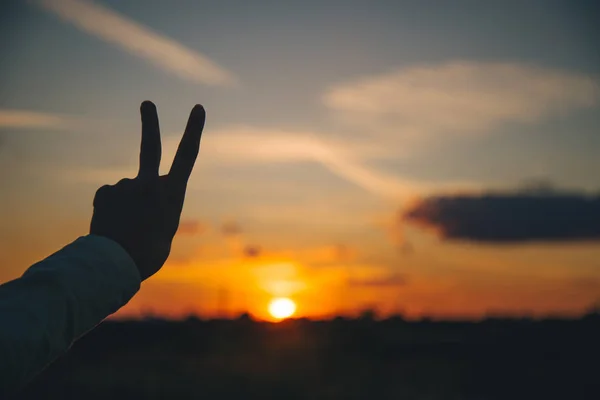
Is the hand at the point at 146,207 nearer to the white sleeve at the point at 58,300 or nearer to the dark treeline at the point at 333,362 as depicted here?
the white sleeve at the point at 58,300

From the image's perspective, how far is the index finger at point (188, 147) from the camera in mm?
1850

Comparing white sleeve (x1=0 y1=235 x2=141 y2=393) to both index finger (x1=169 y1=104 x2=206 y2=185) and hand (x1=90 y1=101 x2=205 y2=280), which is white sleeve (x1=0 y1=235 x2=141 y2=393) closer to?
hand (x1=90 y1=101 x2=205 y2=280)

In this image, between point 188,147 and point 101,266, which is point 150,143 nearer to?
point 188,147

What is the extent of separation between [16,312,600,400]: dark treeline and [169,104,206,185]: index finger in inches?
1156

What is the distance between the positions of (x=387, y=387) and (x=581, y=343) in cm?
2737

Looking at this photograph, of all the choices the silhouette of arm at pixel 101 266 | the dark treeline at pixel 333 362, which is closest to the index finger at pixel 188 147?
the silhouette of arm at pixel 101 266

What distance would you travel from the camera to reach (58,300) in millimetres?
1396

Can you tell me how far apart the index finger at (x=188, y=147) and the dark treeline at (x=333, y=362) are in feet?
96.4

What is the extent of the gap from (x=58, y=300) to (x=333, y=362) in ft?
150


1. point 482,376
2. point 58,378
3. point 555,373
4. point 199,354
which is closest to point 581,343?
point 555,373

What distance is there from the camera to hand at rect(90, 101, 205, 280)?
5.47 ft

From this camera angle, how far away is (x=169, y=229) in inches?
68.5

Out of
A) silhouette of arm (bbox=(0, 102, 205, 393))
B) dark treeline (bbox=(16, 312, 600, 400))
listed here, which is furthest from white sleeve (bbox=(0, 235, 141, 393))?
dark treeline (bbox=(16, 312, 600, 400))

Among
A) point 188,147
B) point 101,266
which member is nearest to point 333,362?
point 188,147
